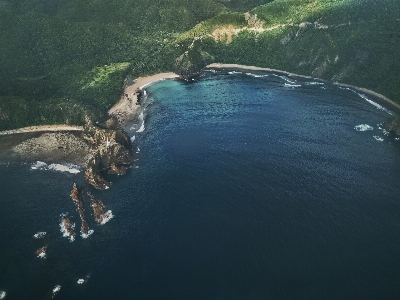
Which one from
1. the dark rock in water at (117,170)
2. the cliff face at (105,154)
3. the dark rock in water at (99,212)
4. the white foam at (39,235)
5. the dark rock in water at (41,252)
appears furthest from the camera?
the dark rock in water at (117,170)

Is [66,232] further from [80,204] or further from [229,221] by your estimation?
[229,221]

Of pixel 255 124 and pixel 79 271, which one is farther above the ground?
pixel 255 124

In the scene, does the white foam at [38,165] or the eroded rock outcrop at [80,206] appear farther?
the white foam at [38,165]

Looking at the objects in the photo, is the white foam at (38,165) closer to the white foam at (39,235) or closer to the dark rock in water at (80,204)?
the dark rock in water at (80,204)

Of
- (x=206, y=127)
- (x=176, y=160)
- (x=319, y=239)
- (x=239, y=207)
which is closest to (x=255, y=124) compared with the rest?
(x=206, y=127)

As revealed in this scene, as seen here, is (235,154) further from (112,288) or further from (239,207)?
(112,288)

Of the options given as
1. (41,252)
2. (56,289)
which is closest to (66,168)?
(41,252)

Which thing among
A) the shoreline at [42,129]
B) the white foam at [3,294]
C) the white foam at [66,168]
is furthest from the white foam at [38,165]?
the white foam at [3,294]
